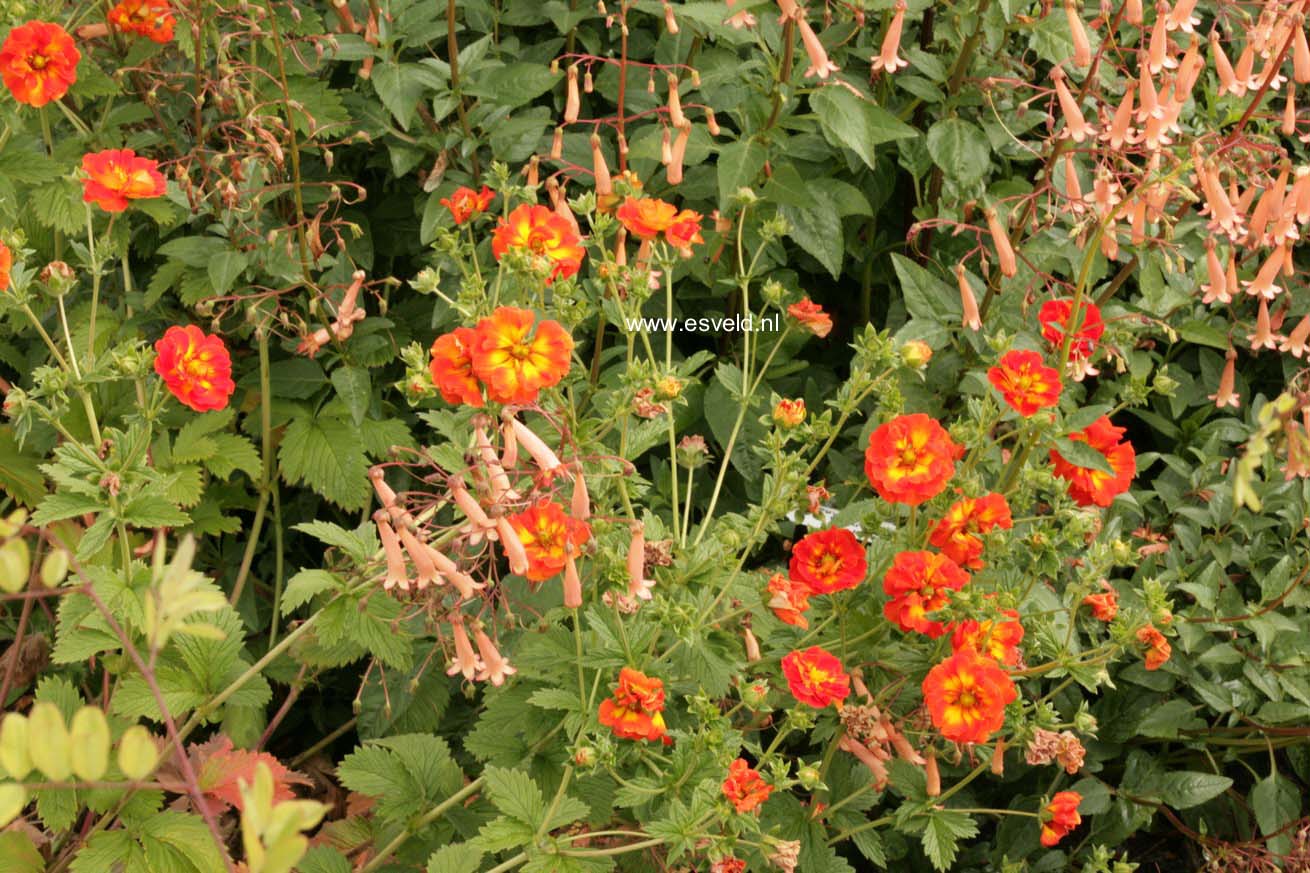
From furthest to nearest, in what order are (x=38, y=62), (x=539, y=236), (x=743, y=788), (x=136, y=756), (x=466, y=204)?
(x=38, y=62), (x=466, y=204), (x=539, y=236), (x=743, y=788), (x=136, y=756)

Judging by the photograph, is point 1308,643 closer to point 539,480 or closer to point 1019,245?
point 1019,245

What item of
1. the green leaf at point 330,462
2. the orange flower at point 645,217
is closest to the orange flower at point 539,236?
the orange flower at point 645,217

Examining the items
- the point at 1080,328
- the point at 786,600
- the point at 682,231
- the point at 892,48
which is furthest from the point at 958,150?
the point at 786,600

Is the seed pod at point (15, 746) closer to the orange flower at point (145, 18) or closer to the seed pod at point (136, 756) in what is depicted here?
the seed pod at point (136, 756)

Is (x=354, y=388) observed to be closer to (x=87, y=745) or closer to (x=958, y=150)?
(x=958, y=150)

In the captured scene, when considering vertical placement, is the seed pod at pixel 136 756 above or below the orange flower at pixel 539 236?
above

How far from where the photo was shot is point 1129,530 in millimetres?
2637

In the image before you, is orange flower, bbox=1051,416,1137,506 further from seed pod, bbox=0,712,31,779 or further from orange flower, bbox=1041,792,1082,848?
seed pod, bbox=0,712,31,779

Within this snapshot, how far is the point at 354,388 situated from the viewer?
254cm

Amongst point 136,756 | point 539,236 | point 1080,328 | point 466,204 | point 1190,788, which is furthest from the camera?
point 1190,788

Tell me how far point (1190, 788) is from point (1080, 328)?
98 cm

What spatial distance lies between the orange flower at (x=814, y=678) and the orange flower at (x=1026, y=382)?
457 millimetres

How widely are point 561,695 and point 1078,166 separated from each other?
1.61 metres

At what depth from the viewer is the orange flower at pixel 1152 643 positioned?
175 cm
